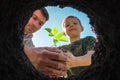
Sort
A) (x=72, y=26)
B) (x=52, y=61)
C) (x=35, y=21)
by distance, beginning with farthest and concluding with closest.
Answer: (x=72, y=26) → (x=35, y=21) → (x=52, y=61)

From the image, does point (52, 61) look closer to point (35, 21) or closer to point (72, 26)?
point (35, 21)

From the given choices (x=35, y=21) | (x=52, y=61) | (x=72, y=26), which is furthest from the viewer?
(x=72, y=26)

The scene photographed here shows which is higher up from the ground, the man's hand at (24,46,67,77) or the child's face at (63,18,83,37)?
the child's face at (63,18,83,37)

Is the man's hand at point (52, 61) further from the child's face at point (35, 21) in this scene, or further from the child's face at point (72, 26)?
the child's face at point (72, 26)

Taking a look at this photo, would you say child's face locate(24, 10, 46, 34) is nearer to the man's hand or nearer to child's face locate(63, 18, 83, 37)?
child's face locate(63, 18, 83, 37)

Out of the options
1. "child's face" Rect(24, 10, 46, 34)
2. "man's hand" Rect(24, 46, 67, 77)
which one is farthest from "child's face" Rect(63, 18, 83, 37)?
"man's hand" Rect(24, 46, 67, 77)

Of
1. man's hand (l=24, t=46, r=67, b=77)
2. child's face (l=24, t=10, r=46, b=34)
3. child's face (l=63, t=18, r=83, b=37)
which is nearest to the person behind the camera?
man's hand (l=24, t=46, r=67, b=77)

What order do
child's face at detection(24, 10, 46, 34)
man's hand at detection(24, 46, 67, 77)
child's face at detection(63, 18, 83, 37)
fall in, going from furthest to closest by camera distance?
child's face at detection(63, 18, 83, 37) < child's face at detection(24, 10, 46, 34) < man's hand at detection(24, 46, 67, 77)

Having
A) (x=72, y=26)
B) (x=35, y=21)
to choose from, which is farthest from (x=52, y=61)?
(x=72, y=26)

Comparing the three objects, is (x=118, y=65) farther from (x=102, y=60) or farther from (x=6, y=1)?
(x=6, y=1)

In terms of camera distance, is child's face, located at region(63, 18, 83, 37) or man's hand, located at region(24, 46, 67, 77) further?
child's face, located at region(63, 18, 83, 37)

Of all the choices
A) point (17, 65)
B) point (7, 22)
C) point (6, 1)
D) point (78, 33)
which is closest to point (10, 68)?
point (17, 65)

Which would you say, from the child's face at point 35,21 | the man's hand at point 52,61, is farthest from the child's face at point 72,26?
the man's hand at point 52,61

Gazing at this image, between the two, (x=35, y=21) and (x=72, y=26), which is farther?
(x=72, y=26)
